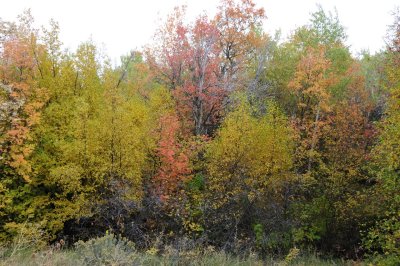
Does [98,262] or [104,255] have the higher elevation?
[104,255]

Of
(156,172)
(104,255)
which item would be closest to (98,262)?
(104,255)

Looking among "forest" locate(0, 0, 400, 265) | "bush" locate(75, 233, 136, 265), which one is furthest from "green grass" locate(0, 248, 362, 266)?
"forest" locate(0, 0, 400, 265)

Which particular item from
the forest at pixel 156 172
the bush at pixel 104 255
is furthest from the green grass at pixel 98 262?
the forest at pixel 156 172

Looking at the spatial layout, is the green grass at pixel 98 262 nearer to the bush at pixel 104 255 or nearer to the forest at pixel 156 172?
the bush at pixel 104 255

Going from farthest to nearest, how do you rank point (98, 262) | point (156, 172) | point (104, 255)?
point (156, 172) → point (104, 255) → point (98, 262)

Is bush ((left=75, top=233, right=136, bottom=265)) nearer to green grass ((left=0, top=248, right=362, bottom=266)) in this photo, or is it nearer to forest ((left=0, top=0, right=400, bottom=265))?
green grass ((left=0, top=248, right=362, bottom=266))

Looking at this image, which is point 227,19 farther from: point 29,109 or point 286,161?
→ point 29,109

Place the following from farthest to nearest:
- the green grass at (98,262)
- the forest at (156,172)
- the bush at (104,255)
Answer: the forest at (156,172) → the bush at (104,255) → the green grass at (98,262)

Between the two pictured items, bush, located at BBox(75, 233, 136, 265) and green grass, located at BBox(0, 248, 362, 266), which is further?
bush, located at BBox(75, 233, 136, 265)

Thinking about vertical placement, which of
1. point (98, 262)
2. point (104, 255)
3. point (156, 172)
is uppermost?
point (156, 172)

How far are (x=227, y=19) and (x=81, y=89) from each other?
13.4 meters

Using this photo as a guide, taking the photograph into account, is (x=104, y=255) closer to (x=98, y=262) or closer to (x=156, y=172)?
(x=98, y=262)

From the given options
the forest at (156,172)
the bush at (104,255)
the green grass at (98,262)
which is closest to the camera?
the green grass at (98,262)

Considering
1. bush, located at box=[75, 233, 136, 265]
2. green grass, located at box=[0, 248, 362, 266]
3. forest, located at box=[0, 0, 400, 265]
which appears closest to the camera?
green grass, located at box=[0, 248, 362, 266]
